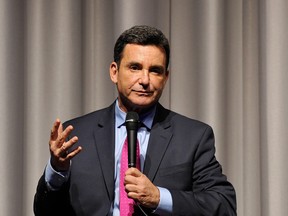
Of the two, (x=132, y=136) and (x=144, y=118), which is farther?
(x=144, y=118)

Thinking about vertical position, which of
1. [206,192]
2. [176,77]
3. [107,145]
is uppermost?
[176,77]

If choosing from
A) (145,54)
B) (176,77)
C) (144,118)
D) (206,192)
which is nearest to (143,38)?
(145,54)

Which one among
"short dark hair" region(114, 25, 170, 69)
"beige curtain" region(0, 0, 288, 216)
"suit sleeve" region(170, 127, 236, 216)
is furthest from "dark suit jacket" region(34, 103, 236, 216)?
"beige curtain" region(0, 0, 288, 216)

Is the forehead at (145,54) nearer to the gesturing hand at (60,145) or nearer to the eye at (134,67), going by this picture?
the eye at (134,67)

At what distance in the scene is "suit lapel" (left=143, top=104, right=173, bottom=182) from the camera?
5.88 feet

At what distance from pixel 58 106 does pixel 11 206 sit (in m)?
0.43

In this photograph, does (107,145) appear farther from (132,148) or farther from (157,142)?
(132,148)

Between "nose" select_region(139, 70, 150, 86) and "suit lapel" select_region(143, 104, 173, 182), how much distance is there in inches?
5.8

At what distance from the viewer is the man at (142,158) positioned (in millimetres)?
1706

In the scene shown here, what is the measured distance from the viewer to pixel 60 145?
1641 millimetres

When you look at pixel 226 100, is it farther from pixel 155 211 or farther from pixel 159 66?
pixel 155 211

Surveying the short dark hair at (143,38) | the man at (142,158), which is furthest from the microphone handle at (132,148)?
the short dark hair at (143,38)

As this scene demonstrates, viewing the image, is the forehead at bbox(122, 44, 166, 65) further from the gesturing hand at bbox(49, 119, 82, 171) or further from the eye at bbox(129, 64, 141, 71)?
the gesturing hand at bbox(49, 119, 82, 171)

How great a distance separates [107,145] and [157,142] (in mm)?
149
